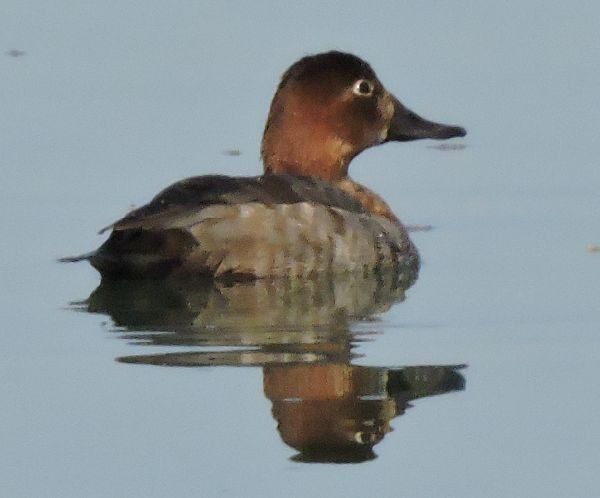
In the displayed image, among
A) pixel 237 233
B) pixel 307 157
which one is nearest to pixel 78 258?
pixel 237 233

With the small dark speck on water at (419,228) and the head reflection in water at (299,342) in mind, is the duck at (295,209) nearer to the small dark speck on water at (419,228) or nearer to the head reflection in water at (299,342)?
the head reflection in water at (299,342)

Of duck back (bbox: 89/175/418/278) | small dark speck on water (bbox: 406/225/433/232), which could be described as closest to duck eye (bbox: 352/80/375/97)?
small dark speck on water (bbox: 406/225/433/232)

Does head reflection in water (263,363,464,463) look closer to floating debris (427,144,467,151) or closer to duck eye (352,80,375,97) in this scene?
duck eye (352,80,375,97)

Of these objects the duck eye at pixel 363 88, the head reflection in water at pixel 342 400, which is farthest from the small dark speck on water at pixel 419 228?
the head reflection in water at pixel 342 400

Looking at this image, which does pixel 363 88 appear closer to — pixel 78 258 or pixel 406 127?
pixel 406 127

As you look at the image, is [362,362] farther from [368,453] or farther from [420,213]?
[420,213]

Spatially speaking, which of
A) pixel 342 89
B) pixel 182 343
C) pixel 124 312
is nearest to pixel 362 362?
pixel 182 343
